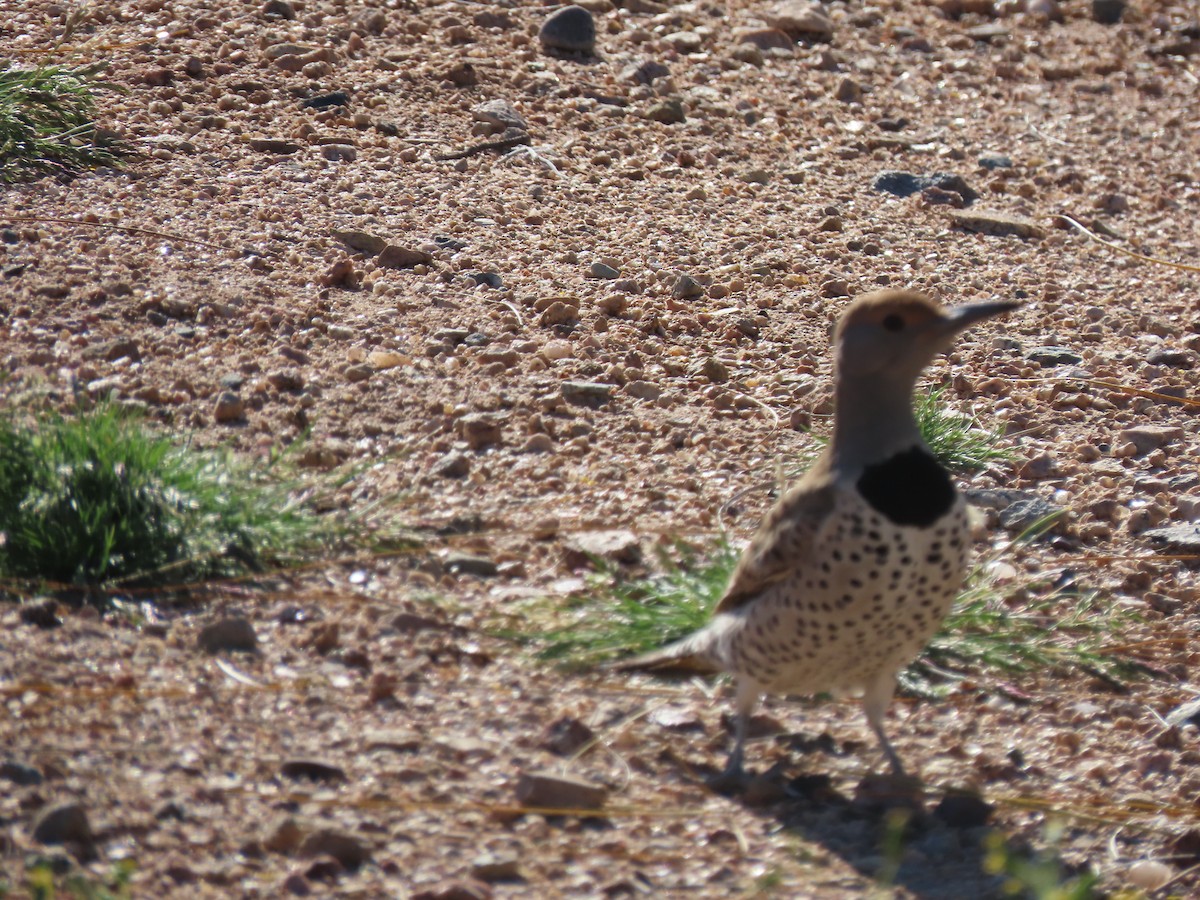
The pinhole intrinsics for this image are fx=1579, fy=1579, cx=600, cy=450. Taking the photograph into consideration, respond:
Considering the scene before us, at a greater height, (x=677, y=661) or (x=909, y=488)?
(x=909, y=488)

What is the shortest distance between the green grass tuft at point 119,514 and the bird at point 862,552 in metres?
1.28

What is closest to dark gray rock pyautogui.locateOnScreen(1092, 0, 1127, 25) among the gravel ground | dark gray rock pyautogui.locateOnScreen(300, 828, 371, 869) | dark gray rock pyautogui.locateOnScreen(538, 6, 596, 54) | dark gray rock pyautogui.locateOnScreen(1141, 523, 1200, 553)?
the gravel ground

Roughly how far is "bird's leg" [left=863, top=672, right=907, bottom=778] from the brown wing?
14.2 inches

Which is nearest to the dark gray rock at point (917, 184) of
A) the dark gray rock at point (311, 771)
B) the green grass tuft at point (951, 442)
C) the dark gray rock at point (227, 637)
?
the green grass tuft at point (951, 442)

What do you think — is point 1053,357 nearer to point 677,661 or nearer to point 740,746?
point 677,661

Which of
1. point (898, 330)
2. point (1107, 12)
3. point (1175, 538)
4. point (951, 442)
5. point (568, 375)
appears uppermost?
point (898, 330)

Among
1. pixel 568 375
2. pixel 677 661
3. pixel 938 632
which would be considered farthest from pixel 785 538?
pixel 568 375

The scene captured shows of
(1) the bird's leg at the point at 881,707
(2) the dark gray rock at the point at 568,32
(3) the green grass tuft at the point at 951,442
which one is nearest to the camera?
(1) the bird's leg at the point at 881,707

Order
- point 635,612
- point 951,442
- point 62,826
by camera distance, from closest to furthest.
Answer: point 62,826 < point 635,612 < point 951,442

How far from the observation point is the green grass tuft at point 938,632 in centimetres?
419

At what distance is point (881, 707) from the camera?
3861mm

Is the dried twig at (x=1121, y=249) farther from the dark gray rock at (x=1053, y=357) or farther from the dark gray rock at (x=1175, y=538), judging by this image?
the dark gray rock at (x=1175, y=538)

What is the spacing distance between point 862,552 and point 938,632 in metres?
0.97

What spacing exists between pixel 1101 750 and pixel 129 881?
Result: 2.44m
